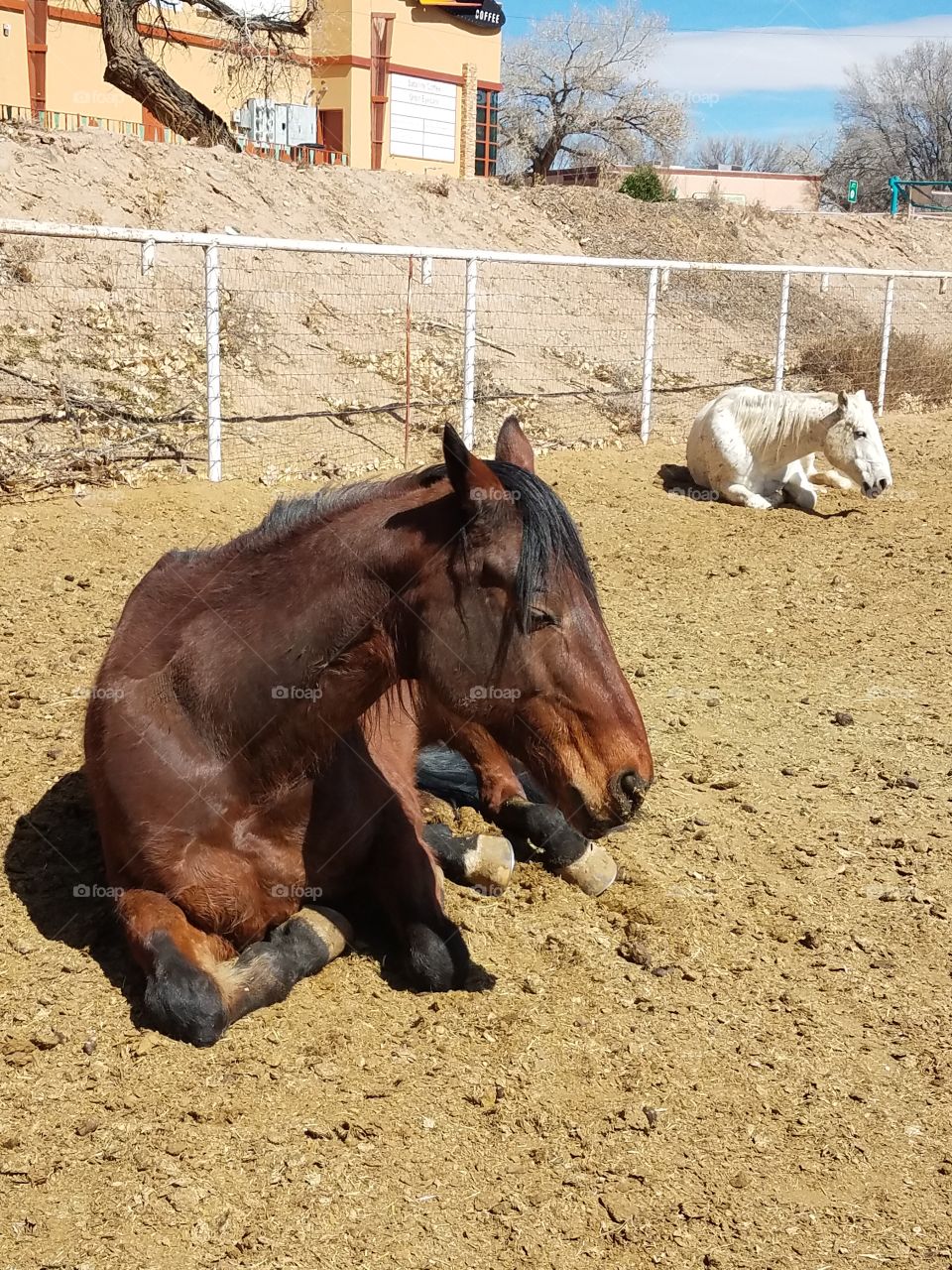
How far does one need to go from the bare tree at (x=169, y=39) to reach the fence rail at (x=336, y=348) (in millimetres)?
4521

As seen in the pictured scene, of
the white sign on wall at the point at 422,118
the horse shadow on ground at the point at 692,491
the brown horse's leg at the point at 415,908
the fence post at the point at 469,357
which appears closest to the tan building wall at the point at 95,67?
the white sign on wall at the point at 422,118

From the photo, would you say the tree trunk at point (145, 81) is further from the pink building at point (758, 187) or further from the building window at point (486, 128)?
the pink building at point (758, 187)

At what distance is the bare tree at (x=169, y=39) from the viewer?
16.1 m

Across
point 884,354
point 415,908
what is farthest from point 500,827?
point 884,354

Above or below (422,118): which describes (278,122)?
below

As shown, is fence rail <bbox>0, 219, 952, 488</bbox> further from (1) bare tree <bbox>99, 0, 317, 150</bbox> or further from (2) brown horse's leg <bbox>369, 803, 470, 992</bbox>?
(2) brown horse's leg <bbox>369, 803, 470, 992</bbox>

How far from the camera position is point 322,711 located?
8.71 feet

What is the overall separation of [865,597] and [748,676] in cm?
186

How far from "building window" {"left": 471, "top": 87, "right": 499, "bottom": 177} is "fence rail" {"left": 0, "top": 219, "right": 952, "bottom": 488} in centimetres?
1305

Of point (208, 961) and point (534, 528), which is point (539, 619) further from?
point (208, 961)

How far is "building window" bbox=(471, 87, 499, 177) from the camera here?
2962 cm

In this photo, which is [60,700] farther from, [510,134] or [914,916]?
[510,134]
